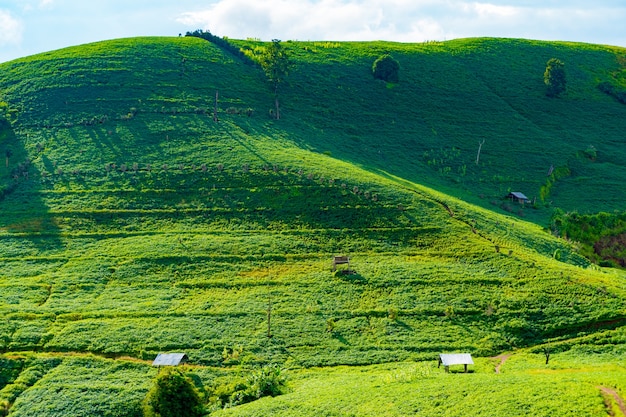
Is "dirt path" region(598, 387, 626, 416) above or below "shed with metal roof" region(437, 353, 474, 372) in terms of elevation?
above

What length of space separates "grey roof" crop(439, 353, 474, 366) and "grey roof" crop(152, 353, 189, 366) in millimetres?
20046

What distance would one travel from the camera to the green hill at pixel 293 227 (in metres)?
41.8

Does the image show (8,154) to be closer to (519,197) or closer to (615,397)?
(519,197)

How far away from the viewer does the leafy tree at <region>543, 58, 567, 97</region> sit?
383 ft

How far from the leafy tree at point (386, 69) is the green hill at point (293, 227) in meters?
2.11

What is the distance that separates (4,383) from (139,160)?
141ft

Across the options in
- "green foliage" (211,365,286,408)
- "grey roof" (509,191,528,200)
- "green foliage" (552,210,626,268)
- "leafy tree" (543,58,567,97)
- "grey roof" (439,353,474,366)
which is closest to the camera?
"green foliage" (211,365,286,408)

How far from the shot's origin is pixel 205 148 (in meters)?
80.9

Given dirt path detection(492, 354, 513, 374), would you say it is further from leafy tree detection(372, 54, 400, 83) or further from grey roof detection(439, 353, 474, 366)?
leafy tree detection(372, 54, 400, 83)

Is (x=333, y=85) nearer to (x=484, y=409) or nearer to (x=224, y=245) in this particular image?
(x=224, y=245)

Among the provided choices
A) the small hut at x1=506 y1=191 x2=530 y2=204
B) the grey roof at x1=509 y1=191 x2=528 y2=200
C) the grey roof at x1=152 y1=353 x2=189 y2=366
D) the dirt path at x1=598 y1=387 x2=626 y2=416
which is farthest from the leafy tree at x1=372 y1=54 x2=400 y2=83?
the dirt path at x1=598 y1=387 x2=626 y2=416

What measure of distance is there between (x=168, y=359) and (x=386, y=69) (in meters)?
91.2

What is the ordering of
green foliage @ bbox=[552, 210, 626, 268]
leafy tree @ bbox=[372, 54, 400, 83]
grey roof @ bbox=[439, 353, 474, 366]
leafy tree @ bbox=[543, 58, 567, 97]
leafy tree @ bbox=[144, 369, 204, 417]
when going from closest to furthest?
1. leafy tree @ bbox=[144, 369, 204, 417]
2. grey roof @ bbox=[439, 353, 474, 366]
3. green foliage @ bbox=[552, 210, 626, 268]
4. leafy tree @ bbox=[372, 54, 400, 83]
5. leafy tree @ bbox=[543, 58, 567, 97]

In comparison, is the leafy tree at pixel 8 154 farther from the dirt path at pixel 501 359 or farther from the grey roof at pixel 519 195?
the grey roof at pixel 519 195
